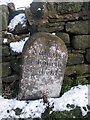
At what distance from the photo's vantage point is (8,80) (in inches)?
238

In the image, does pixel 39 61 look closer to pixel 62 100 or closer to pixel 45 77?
pixel 45 77

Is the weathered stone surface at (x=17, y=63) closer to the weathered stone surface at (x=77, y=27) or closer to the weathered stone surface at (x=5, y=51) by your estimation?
the weathered stone surface at (x=5, y=51)

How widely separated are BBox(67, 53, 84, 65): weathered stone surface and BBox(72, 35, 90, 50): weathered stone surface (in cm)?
14

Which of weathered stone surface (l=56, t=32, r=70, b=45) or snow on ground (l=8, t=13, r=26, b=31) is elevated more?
snow on ground (l=8, t=13, r=26, b=31)

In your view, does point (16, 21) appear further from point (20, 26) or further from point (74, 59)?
point (74, 59)

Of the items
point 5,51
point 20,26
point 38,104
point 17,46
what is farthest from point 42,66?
point 20,26

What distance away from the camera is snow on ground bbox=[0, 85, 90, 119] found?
208 inches

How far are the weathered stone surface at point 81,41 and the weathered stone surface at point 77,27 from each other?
0.10m

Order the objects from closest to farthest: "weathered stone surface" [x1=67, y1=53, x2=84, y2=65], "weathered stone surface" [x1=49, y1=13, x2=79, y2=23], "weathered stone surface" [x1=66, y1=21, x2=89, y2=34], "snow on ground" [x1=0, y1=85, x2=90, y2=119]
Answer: "snow on ground" [x1=0, y1=85, x2=90, y2=119] < "weathered stone surface" [x1=49, y1=13, x2=79, y2=23] < "weathered stone surface" [x1=66, y1=21, x2=89, y2=34] < "weathered stone surface" [x1=67, y1=53, x2=84, y2=65]

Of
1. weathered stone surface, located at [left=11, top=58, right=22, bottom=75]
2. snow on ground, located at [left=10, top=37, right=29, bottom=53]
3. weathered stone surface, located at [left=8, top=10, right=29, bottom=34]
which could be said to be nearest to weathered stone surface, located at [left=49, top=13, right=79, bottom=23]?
weathered stone surface, located at [left=8, top=10, right=29, bottom=34]

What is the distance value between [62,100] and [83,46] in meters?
1.12

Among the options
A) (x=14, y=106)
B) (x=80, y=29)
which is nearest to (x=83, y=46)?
(x=80, y=29)

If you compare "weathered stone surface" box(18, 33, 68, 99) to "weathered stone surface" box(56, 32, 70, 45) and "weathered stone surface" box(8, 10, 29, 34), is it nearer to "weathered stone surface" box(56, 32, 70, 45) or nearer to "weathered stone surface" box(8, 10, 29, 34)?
"weathered stone surface" box(56, 32, 70, 45)

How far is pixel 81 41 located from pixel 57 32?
1.44ft
